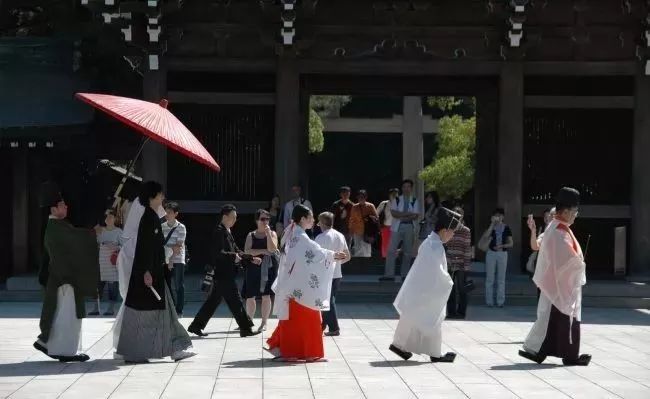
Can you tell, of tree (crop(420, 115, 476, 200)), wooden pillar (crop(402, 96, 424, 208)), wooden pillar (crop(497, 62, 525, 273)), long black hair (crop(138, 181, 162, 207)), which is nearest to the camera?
long black hair (crop(138, 181, 162, 207))

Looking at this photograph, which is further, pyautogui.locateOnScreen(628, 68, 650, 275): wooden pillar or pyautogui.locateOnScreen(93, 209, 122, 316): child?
pyautogui.locateOnScreen(628, 68, 650, 275): wooden pillar

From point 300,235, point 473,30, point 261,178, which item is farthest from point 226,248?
point 473,30

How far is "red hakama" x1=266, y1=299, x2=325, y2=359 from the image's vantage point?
1277 centimetres

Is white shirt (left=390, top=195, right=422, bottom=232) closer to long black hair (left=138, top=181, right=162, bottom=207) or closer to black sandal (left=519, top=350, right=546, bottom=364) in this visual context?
black sandal (left=519, top=350, right=546, bottom=364)

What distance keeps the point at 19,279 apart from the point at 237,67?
17.0 feet

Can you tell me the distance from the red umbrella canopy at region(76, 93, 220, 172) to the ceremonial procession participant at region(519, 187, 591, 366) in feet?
12.2

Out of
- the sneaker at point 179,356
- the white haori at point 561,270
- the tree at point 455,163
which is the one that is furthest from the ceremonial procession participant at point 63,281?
the tree at point 455,163

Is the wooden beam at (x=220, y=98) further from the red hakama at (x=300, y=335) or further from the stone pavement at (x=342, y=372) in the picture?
the red hakama at (x=300, y=335)

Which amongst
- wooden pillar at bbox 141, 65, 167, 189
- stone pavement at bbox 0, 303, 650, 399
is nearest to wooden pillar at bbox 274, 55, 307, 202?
wooden pillar at bbox 141, 65, 167, 189

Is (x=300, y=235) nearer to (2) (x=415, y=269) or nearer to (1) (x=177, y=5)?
(2) (x=415, y=269)

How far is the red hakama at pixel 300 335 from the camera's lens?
41.9ft

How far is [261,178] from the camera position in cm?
2177

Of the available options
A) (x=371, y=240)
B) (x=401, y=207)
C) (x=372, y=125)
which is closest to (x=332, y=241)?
(x=401, y=207)

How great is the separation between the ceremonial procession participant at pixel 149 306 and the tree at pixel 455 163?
79.7ft
